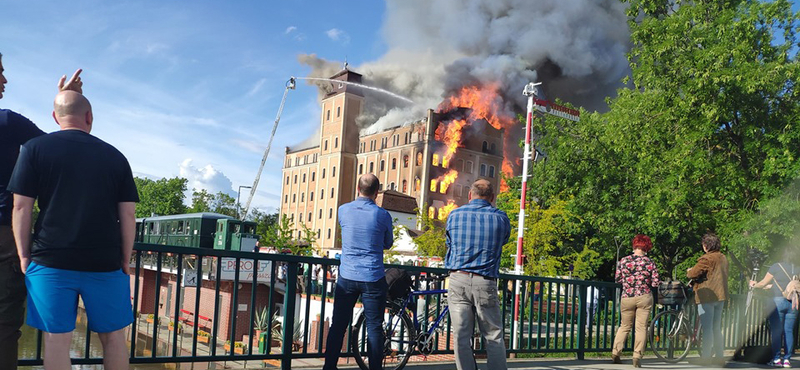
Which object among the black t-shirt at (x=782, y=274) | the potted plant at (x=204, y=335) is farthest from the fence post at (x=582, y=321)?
the potted plant at (x=204, y=335)

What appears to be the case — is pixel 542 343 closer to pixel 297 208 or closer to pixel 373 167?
pixel 373 167

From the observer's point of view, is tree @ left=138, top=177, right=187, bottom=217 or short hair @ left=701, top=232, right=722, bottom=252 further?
tree @ left=138, top=177, right=187, bottom=217

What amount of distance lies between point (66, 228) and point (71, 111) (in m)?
0.68

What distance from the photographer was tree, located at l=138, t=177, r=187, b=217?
104 meters

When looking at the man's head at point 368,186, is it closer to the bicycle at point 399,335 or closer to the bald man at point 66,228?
the bicycle at point 399,335

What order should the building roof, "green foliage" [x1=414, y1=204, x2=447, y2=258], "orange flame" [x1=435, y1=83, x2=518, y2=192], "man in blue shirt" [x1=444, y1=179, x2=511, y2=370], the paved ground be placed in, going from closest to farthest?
"man in blue shirt" [x1=444, y1=179, x2=511, y2=370], the paved ground, "green foliage" [x1=414, y1=204, x2=447, y2=258], the building roof, "orange flame" [x1=435, y1=83, x2=518, y2=192]

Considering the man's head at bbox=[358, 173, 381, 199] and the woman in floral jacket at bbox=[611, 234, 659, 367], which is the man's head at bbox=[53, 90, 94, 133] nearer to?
the man's head at bbox=[358, 173, 381, 199]

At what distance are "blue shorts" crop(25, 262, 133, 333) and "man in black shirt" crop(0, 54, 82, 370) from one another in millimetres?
233

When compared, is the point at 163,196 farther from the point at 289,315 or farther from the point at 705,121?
the point at 289,315

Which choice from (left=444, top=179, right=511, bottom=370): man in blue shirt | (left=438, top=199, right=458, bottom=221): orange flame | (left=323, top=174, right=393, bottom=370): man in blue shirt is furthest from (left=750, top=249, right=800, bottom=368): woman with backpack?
(left=438, top=199, right=458, bottom=221): orange flame

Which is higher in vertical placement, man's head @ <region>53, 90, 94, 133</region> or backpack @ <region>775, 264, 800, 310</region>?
man's head @ <region>53, 90, 94, 133</region>

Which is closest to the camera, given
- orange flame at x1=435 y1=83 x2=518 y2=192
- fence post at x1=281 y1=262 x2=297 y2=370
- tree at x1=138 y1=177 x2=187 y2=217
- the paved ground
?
fence post at x1=281 y1=262 x2=297 y2=370

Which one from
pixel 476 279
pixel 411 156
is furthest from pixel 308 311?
pixel 411 156

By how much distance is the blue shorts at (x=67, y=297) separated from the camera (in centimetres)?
343
